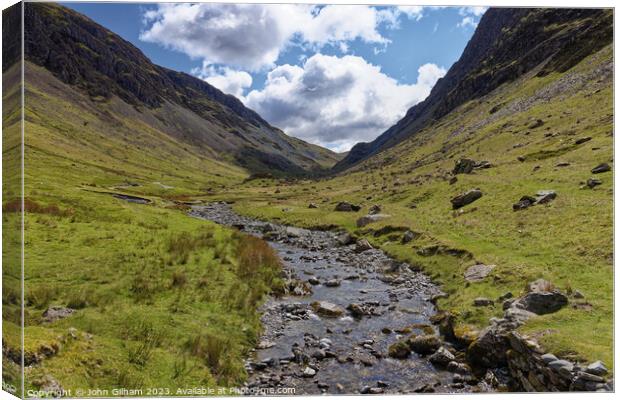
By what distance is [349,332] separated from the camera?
63.0 ft

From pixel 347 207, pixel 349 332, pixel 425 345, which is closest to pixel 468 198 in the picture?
pixel 347 207

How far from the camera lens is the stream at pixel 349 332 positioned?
14688 mm

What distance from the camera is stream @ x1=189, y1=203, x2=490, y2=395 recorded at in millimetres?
14688

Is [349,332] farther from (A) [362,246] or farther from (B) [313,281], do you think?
(A) [362,246]

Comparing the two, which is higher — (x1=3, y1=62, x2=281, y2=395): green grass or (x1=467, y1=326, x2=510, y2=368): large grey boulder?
(x1=3, y1=62, x2=281, y2=395): green grass

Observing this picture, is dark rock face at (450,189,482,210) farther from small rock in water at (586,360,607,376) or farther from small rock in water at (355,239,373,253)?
small rock in water at (586,360,607,376)

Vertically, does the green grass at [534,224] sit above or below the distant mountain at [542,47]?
below

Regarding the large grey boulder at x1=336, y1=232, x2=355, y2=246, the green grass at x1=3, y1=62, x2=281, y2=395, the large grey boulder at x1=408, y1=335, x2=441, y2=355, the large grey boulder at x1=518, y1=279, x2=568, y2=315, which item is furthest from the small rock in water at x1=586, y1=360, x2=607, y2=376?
the large grey boulder at x1=336, y1=232, x2=355, y2=246

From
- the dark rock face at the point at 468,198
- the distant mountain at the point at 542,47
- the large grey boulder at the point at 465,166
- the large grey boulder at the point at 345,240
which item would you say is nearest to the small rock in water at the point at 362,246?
the large grey boulder at the point at 345,240

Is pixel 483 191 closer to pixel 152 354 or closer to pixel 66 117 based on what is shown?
pixel 152 354

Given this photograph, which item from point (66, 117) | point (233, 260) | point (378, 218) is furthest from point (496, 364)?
point (66, 117)

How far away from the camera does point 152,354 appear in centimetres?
1417

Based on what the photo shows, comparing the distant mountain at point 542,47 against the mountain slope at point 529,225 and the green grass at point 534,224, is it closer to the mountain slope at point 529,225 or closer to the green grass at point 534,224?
the mountain slope at point 529,225

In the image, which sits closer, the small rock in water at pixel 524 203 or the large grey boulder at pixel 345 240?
the small rock in water at pixel 524 203
